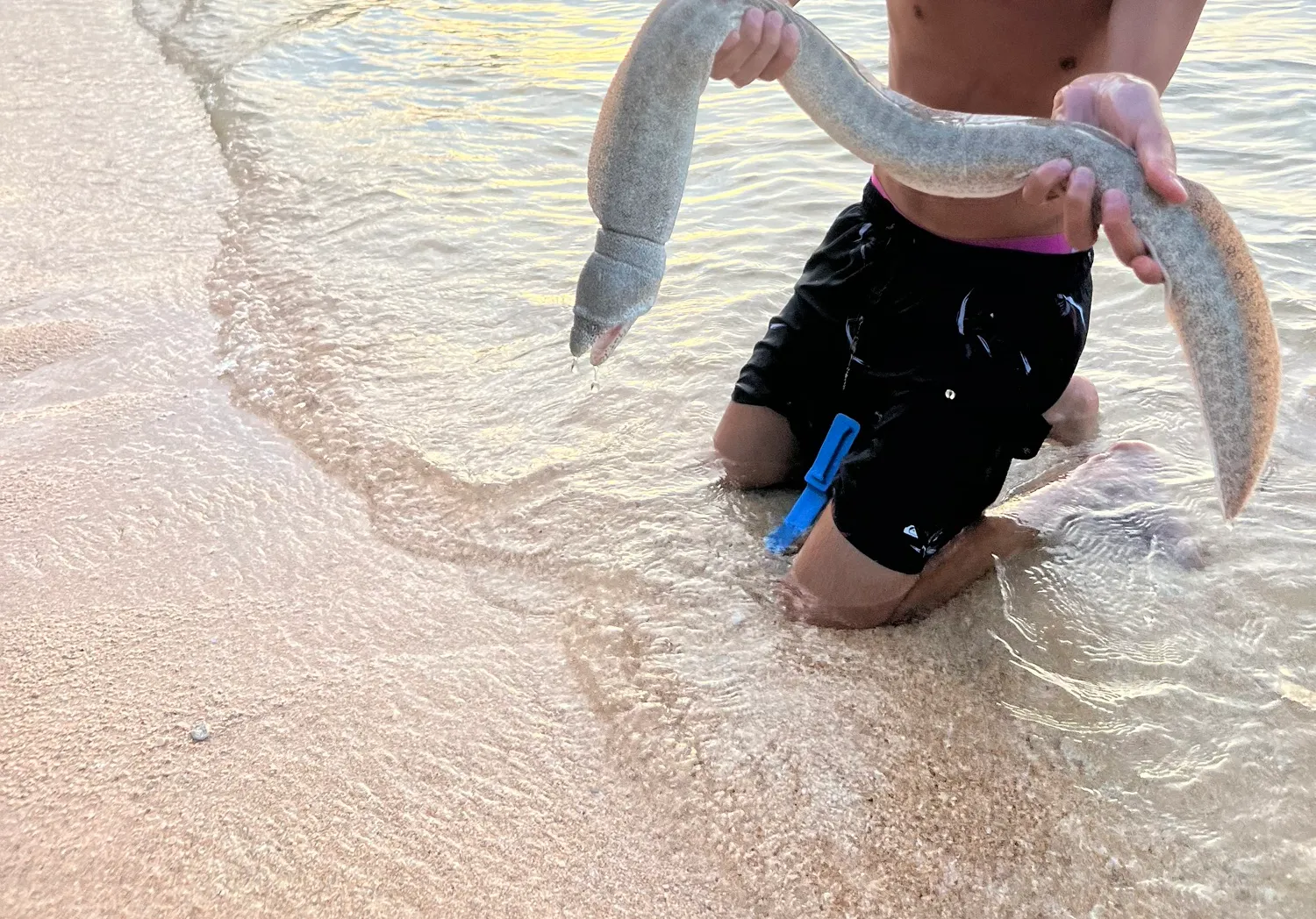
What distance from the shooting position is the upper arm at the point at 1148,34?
2.25 meters

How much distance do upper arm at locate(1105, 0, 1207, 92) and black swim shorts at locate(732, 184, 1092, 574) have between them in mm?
538

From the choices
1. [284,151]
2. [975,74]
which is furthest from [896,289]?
[284,151]

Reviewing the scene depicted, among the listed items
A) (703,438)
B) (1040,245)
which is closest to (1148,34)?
(1040,245)

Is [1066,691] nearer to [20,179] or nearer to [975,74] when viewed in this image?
[975,74]

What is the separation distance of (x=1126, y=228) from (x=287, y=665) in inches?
80.1

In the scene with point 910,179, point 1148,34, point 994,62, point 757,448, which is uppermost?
point 1148,34

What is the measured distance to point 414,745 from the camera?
2.27 metres

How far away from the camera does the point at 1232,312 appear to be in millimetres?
2049

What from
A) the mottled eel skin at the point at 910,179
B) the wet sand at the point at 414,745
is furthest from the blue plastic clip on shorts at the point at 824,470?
the mottled eel skin at the point at 910,179

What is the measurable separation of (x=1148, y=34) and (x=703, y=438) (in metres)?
1.71

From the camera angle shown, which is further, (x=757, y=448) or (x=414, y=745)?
(x=757, y=448)

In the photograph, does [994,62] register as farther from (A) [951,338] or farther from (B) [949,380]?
(B) [949,380]

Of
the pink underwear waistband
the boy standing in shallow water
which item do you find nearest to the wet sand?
the boy standing in shallow water

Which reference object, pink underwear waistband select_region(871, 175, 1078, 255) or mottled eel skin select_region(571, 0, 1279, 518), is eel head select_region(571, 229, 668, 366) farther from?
pink underwear waistband select_region(871, 175, 1078, 255)
